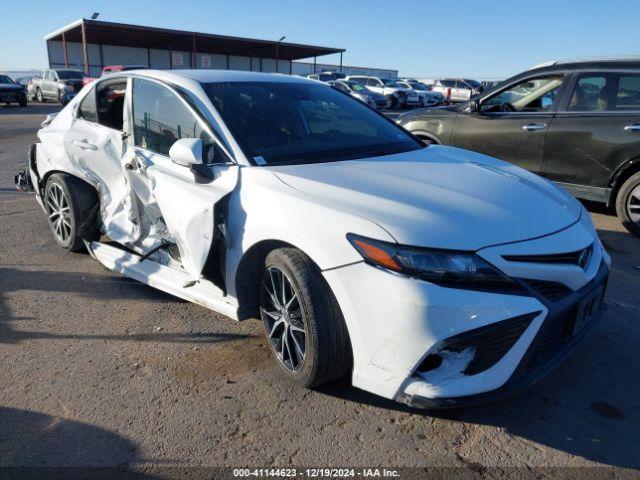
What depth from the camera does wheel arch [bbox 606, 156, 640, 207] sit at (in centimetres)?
547

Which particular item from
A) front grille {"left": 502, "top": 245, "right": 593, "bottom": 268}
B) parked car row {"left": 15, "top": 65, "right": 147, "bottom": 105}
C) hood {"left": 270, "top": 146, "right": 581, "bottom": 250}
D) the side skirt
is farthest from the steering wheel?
parked car row {"left": 15, "top": 65, "right": 147, "bottom": 105}

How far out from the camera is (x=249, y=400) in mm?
2807

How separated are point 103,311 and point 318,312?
2017mm

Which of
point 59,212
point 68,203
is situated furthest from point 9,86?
point 68,203

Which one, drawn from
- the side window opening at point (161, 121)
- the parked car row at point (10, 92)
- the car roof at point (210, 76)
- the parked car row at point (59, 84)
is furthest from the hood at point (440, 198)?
the parked car row at point (10, 92)

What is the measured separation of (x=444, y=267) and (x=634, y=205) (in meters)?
4.20

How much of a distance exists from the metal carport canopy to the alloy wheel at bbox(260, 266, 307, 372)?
35806 mm

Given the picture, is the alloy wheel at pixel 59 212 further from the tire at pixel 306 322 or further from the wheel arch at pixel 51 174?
the tire at pixel 306 322

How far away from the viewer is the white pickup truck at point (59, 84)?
83.4 ft

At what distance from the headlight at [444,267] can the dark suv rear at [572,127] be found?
4.03 metres

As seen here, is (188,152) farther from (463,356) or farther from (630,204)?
(630,204)

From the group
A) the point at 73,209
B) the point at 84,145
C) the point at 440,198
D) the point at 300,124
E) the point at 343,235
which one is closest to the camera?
A: the point at 343,235

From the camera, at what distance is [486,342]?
7.52 ft

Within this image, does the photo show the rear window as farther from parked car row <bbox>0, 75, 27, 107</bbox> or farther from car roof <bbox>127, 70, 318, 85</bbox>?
parked car row <bbox>0, 75, 27, 107</bbox>
